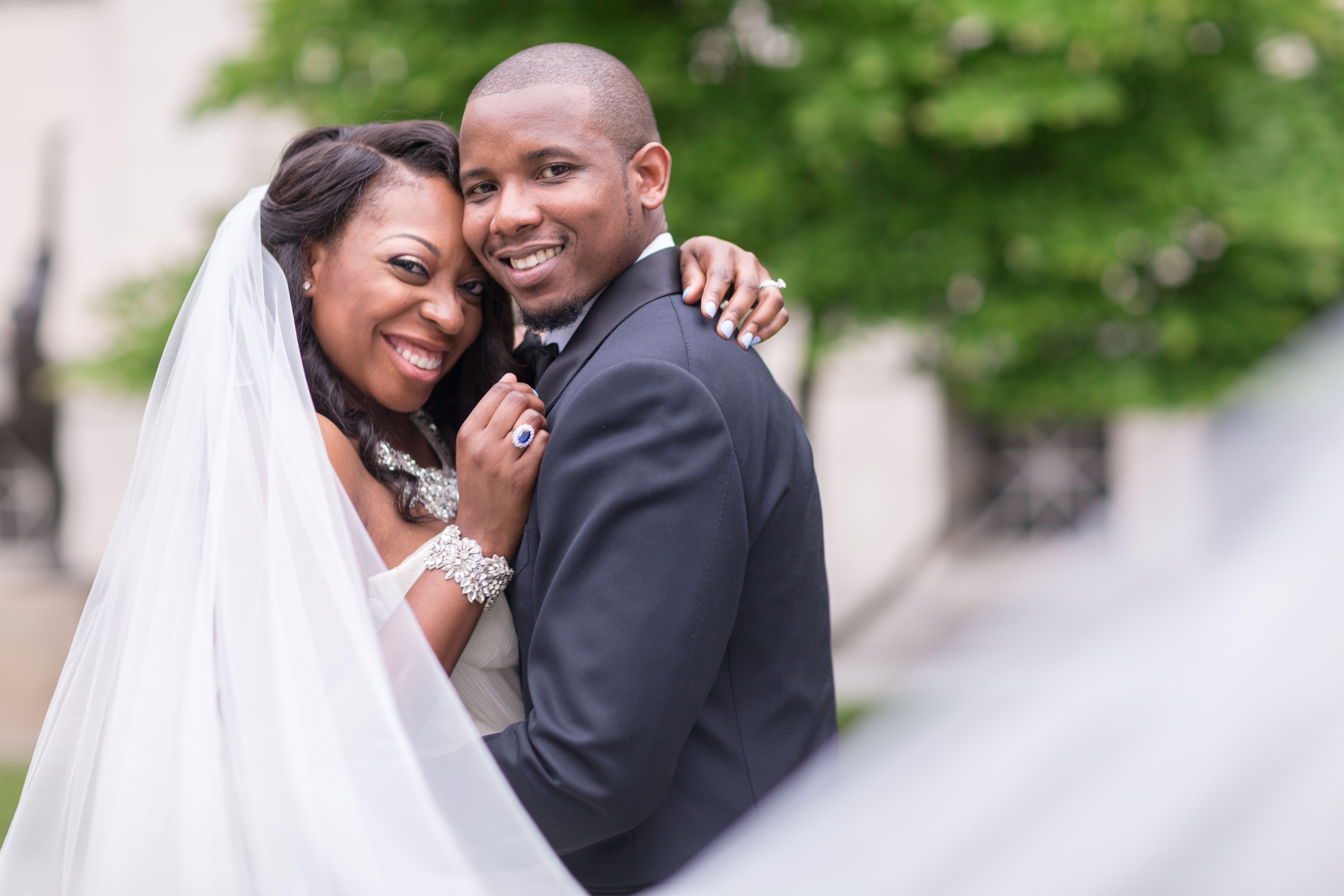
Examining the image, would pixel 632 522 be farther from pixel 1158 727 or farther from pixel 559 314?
pixel 1158 727

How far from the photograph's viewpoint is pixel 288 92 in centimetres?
655

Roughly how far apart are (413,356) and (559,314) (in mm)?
377

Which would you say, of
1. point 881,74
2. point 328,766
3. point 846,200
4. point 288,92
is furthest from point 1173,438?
point 328,766

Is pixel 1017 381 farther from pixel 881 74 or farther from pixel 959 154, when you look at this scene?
pixel 881 74

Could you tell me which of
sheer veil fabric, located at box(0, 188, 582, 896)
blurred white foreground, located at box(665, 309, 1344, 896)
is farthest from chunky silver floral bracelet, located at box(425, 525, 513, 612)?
blurred white foreground, located at box(665, 309, 1344, 896)

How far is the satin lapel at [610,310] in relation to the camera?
2.21 meters

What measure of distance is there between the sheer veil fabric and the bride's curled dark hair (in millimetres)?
162

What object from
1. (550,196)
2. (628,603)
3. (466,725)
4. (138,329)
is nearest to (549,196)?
(550,196)

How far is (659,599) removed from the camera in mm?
1856

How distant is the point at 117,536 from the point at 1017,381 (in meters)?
5.02

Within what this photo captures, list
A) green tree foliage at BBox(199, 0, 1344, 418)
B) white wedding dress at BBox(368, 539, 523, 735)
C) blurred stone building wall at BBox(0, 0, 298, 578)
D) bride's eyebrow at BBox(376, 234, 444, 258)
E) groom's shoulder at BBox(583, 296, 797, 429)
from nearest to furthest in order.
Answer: groom's shoulder at BBox(583, 296, 797, 429) < white wedding dress at BBox(368, 539, 523, 735) < bride's eyebrow at BBox(376, 234, 444, 258) < green tree foliage at BBox(199, 0, 1344, 418) < blurred stone building wall at BBox(0, 0, 298, 578)

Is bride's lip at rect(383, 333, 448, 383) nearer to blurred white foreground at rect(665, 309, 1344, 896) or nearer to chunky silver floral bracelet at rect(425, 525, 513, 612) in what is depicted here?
chunky silver floral bracelet at rect(425, 525, 513, 612)

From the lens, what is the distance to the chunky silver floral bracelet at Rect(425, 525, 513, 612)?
2143mm

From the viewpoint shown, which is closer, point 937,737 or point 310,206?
point 937,737
